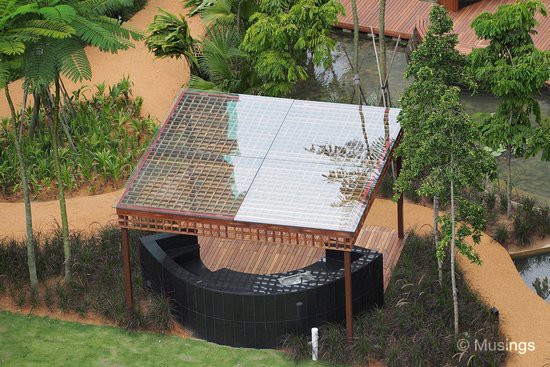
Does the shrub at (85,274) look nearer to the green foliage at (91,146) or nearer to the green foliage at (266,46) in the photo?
the green foliage at (91,146)

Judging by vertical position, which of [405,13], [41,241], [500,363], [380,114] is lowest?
[500,363]

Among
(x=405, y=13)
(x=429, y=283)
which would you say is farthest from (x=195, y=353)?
(x=405, y=13)

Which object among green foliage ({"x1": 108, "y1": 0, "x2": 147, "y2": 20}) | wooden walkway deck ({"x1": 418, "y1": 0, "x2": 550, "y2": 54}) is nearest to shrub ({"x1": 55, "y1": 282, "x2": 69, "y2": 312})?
wooden walkway deck ({"x1": 418, "y1": 0, "x2": 550, "y2": 54})

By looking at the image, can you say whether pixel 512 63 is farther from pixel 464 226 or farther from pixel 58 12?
pixel 58 12

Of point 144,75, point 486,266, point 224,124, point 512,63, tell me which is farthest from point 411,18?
point 224,124

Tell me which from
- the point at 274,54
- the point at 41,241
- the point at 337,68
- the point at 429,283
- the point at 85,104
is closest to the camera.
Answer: the point at 429,283

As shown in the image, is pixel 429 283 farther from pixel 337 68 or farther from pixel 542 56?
pixel 337 68

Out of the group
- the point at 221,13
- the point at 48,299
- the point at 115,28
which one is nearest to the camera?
the point at 115,28

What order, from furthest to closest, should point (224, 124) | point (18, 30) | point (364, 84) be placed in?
point (364, 84), point (224, 124), point (18, 30)
